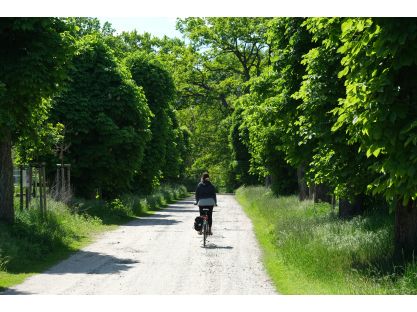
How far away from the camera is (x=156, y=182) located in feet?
148

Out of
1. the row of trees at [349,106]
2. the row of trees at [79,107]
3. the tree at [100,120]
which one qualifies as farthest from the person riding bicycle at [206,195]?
the tree at [100,120]

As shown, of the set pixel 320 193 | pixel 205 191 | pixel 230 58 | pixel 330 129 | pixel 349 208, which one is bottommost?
pixel 349 208

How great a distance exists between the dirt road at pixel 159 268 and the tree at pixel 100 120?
7544 mm

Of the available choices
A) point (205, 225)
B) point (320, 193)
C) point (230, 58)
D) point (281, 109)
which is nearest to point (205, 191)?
point (205, 225)

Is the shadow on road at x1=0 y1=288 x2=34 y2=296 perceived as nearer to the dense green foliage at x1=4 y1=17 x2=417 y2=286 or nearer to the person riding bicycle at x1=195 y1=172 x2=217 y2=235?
the dense green foliage at x1=4 y1=17 x2=417 y2=286

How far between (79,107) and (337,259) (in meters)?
19.0

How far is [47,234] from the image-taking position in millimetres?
19172

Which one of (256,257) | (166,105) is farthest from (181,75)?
(256,257)

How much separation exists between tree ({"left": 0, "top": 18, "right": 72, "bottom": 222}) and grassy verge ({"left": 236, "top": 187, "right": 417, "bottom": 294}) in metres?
7.33

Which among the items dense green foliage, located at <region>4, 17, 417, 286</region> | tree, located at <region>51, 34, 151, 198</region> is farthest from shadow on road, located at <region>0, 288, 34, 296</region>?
tree, located at <region>51, 34, 151, 198</region>

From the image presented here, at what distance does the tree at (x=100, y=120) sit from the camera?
3064 cm

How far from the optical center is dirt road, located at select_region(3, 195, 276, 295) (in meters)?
12.6

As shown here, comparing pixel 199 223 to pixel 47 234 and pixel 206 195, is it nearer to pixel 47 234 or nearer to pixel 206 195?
pixel 206 195

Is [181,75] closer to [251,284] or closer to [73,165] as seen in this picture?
[73,165]
